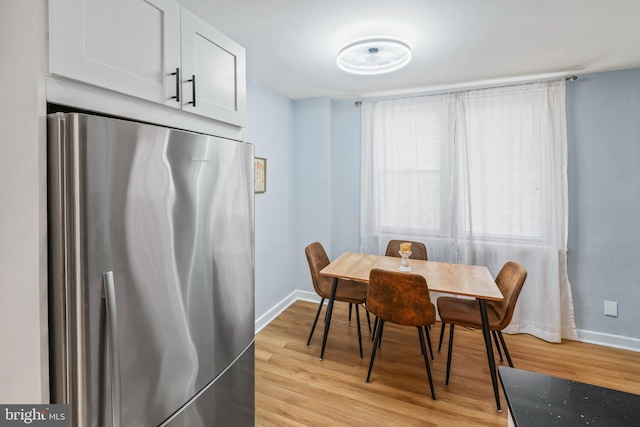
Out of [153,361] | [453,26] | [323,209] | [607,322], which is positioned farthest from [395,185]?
[153,361]

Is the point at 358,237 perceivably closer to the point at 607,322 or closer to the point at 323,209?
the point at 323,209

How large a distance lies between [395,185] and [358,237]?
2.49ft

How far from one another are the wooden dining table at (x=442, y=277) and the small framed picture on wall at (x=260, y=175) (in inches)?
42.2

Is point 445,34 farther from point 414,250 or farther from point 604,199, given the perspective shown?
point 604,199

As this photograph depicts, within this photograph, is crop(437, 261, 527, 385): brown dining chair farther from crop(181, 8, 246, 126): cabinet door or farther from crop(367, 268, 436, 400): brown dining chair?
crop(181, 8, 246, 126): cabinet door

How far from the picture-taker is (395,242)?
10.4 feet

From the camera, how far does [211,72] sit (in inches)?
52.2

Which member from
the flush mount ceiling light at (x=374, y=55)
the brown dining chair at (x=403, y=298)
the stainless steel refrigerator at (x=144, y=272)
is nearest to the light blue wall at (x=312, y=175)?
the flush mount ceiling light at (x=374, y=55)

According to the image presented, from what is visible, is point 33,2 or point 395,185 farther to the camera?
point 395,185

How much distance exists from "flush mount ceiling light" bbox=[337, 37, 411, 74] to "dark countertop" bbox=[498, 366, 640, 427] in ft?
6.55

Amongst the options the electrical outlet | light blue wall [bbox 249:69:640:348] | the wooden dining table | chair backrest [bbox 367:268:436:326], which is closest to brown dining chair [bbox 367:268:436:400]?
chair backrest [bbox 367:268:436:326]

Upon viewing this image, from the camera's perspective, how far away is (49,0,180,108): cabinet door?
0.80 m

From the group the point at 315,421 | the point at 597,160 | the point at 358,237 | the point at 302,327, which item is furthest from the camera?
the point at 358,237

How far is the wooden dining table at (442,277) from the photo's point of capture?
1995 millimetres
